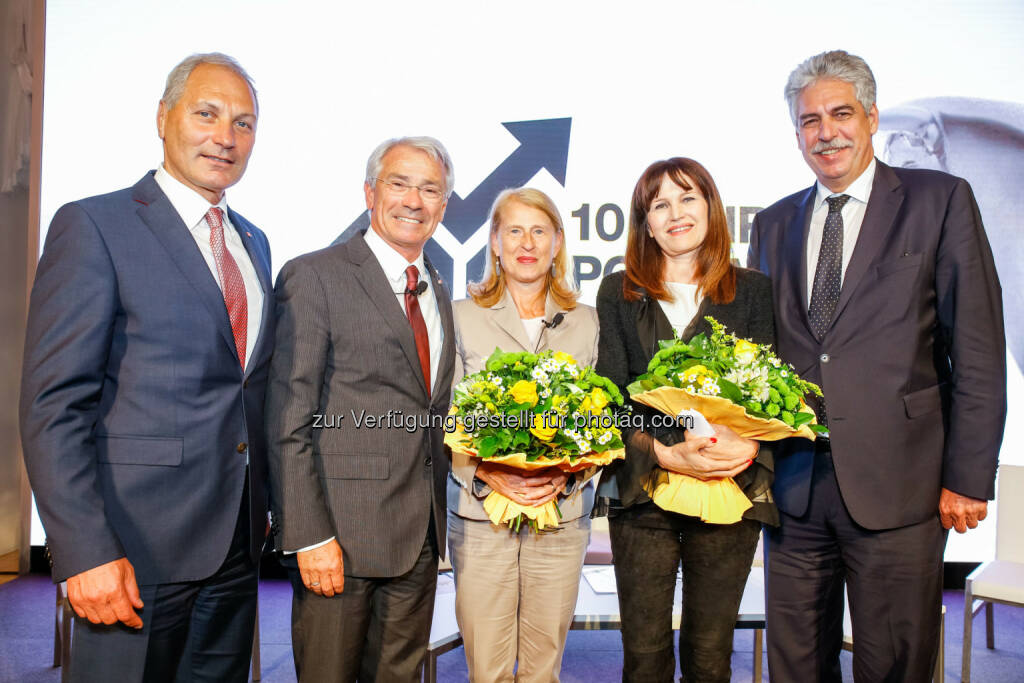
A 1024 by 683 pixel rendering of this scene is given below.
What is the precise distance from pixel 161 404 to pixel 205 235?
55 cm

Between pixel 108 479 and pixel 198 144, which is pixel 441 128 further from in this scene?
pixel 108 479

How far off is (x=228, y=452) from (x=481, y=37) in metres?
3.68

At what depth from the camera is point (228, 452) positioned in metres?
1.82

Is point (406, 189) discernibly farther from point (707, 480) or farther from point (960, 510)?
point (960, 510)

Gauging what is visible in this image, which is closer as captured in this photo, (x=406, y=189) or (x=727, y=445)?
(x=727, y=445)

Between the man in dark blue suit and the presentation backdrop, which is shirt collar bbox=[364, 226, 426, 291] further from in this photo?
the presentation backdrop

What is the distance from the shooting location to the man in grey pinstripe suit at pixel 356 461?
1.95 meters

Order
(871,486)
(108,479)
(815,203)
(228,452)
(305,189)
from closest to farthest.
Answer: (108,479) → (228,452) → (871,486) → (815,203) → (305,189)

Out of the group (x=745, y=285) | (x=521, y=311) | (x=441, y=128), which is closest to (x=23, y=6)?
(x=441, y=128)

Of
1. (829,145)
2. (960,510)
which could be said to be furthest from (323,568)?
(829,145)

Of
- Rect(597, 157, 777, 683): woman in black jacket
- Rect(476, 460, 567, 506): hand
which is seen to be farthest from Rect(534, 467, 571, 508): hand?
Rect(597, 157, 777, 683): woman in black jacket

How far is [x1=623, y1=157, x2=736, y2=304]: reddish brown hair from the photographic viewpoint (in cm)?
226

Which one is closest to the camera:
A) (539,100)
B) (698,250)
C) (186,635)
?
(186,635)

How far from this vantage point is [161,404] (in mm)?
1700
